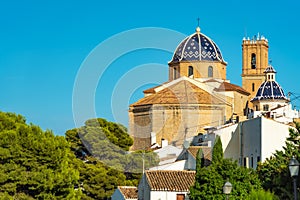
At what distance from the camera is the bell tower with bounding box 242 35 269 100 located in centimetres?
9472

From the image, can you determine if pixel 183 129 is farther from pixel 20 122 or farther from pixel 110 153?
pixel 20 122

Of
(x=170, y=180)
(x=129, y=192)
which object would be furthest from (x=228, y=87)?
(x=170, y=180)

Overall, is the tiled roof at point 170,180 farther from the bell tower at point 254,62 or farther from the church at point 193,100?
the bell tower at point 254,62

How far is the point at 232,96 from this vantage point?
70.7 meters

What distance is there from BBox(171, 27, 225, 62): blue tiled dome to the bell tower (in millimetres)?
19206

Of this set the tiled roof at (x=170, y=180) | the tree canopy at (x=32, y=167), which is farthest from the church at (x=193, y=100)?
the tree canopy at (x=32, y=167)

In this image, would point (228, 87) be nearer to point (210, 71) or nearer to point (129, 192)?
point (210, 71)

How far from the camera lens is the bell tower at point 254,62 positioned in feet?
311

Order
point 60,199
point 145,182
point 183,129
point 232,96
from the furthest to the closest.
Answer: point 232,96, point 183,129, point 145,182, point 60,199

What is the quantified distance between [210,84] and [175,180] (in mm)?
35632

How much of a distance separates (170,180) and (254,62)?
63.3 metres

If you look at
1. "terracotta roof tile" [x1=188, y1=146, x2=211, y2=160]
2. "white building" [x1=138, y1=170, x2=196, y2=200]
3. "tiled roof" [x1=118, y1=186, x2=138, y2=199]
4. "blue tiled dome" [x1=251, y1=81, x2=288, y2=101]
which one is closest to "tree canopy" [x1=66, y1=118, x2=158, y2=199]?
"tiled roof" [x1=118, y1=186, x2=138, y2=199]

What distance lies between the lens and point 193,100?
65.2 m

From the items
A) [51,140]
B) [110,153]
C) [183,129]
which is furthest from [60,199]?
[183,129]
